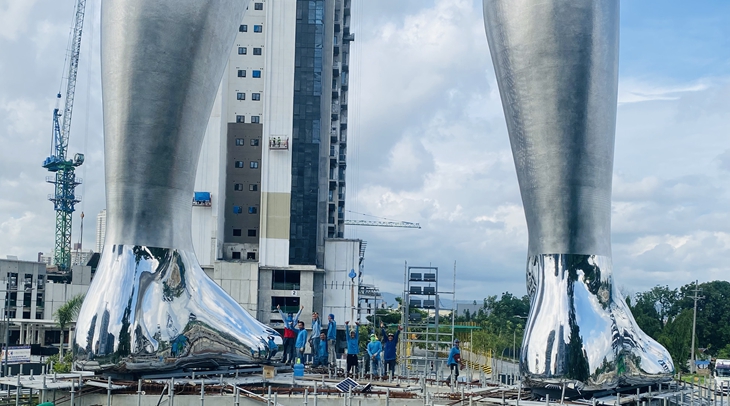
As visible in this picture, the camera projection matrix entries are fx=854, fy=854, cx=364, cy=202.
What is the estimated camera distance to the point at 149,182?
61.5ft

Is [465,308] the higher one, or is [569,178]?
[569,178]

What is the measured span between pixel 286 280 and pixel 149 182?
45.6 m

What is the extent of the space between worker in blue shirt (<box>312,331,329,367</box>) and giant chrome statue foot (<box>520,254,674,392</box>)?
8318mm

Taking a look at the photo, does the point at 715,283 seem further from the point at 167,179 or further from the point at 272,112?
the point at 167,179

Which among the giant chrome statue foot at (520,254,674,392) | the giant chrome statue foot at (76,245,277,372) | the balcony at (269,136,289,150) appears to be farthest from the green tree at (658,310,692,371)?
the giant chrome statue foot at (76,245,277,372)

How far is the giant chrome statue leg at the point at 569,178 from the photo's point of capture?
17.3m

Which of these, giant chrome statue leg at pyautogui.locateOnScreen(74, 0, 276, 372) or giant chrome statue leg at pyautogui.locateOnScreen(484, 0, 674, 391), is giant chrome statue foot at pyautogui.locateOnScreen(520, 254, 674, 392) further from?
giant chrome statue leg at pyautogui.locateOnScreen(74, 0, 276, 372)

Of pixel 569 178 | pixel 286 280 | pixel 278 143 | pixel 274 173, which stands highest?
pixel 278 143

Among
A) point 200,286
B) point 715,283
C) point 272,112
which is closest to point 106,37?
point 200,286

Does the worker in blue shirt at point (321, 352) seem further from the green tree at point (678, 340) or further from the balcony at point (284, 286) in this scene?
the balcony at point (284, 286)

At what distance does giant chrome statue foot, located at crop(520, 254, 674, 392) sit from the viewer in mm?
16984

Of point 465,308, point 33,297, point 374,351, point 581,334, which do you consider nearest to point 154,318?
point 374,351

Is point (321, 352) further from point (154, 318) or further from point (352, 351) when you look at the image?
point (154, 318)

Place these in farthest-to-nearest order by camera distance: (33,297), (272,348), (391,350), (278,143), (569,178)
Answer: (33,297) < (278,143) < (391,350) < (272,348) < (569,178)
